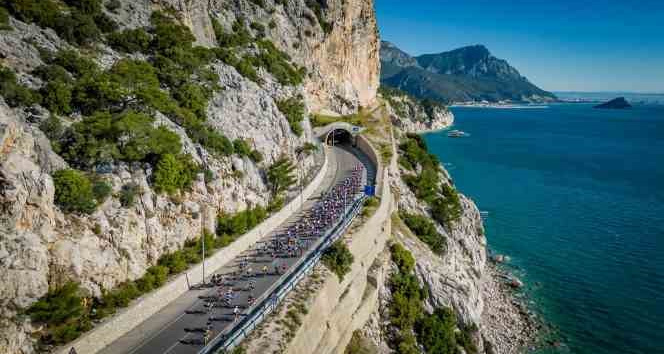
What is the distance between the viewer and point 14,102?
2653 centimetres

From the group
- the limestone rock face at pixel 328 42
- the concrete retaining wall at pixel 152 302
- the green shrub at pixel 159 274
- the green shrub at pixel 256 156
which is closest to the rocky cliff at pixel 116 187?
the green shrub at pixel 256 156

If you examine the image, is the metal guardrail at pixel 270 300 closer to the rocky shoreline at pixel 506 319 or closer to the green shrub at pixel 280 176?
the green shrub at pixel 280 176

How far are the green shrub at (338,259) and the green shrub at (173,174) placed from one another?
36.4 feet

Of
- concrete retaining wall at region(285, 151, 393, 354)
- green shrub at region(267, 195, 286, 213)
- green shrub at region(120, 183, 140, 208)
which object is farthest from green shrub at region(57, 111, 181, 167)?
concrete retaining wall at region(285, 151, 393, 354)

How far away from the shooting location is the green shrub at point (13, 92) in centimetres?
2619

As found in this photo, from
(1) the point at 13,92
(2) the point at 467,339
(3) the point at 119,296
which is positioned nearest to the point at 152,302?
(3) the point at 119,296

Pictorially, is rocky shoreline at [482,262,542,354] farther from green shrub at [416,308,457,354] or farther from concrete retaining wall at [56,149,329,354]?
concrete retaining wall at [56,149,329,354]

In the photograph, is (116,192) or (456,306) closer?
(116,192)

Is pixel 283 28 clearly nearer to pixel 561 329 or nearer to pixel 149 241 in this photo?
pixel 149 241

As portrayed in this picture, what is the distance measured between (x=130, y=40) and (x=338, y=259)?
92.0 feet

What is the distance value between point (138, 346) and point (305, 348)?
8.69 m

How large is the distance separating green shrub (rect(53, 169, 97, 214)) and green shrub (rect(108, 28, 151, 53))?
1996cm

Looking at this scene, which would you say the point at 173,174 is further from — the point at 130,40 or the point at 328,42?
the point at 328,42

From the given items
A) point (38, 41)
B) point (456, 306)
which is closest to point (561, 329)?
point (456, 306)
